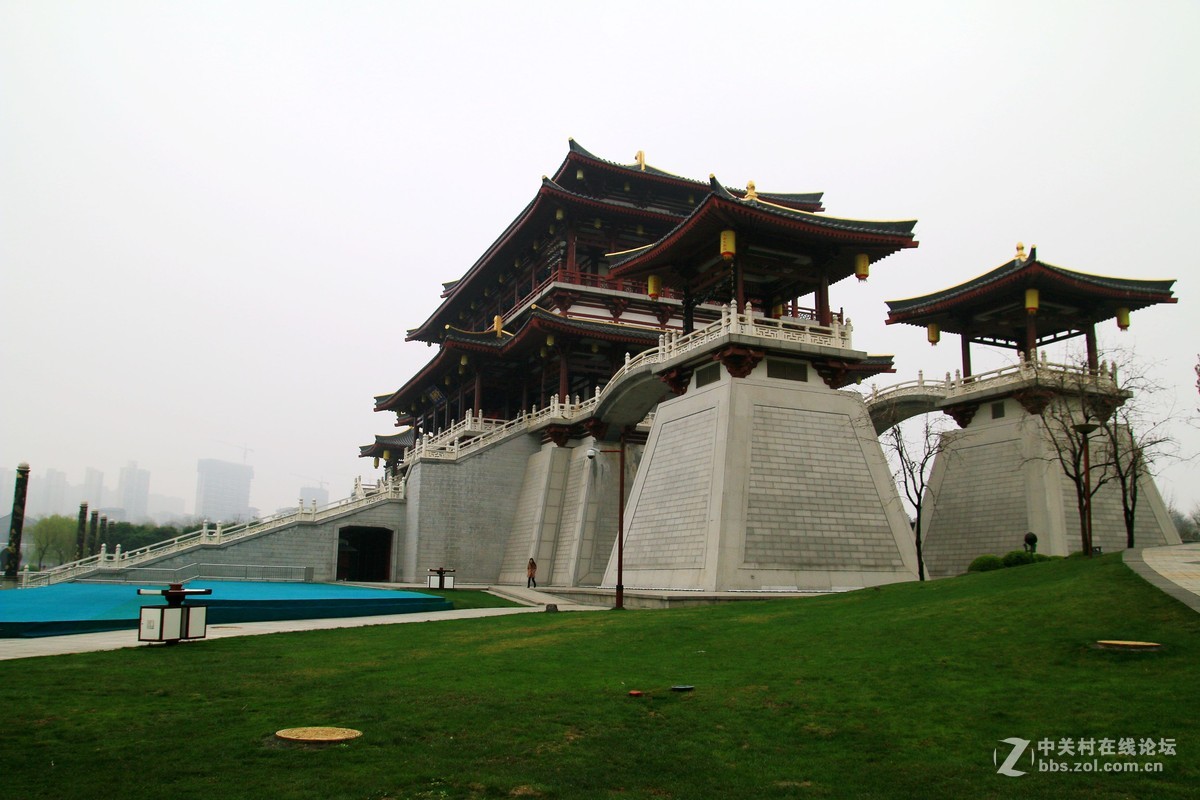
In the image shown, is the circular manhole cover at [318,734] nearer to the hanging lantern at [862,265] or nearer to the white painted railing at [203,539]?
the hanging lantern at [862,265]

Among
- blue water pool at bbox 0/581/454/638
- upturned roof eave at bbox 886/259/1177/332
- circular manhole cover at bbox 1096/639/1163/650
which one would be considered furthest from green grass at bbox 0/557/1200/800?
upturned roof eave at bbox 886/259/1177/332

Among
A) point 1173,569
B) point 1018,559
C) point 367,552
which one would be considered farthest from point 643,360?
point 1173,569

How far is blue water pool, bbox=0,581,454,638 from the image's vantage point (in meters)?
17.0

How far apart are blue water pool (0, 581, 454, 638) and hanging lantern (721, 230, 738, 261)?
43.3 feet

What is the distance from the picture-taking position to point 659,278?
32031 mm

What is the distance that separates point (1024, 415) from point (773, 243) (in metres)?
11.5

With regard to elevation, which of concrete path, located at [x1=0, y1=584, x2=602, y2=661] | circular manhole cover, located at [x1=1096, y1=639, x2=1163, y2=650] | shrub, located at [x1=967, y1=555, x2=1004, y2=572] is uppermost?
shrub, located at [x1=967, y1=555, x2=1004, y2=572]

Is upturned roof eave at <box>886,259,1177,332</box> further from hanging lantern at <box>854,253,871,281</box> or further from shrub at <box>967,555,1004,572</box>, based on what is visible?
shrub at <box>967,555,1004,572</box>

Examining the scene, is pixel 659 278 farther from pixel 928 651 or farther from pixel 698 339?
pixel 928 651

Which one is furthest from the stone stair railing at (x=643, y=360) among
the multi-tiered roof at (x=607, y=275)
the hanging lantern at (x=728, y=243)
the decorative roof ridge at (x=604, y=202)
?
the decorative roof ridge at (x=604, y=202)

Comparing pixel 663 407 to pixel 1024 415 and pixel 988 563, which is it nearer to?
pixel 988 563

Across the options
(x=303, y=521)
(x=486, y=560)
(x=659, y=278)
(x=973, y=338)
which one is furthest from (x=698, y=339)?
(x=303, y=521)

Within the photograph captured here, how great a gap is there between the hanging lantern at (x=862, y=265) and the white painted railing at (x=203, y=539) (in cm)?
2303

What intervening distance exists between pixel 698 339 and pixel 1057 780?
72.3ft
